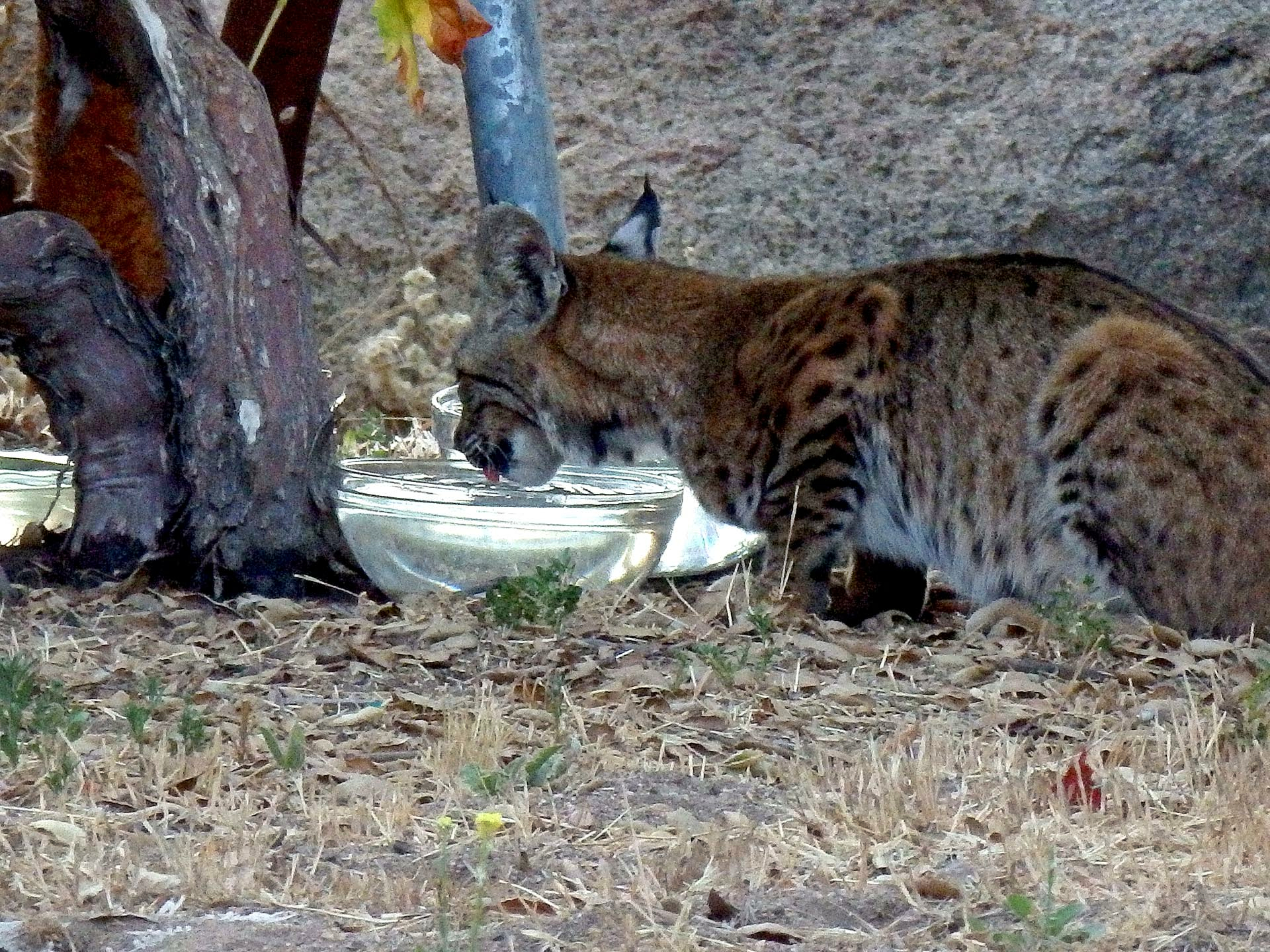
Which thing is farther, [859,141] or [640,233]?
[859,141]

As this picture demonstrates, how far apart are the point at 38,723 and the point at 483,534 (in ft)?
7.67

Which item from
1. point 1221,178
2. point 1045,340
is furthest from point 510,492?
point 1221,178

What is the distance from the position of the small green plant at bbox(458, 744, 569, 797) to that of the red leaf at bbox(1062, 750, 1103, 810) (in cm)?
98

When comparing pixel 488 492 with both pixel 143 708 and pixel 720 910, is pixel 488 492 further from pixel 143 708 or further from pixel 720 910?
pixel 720 910

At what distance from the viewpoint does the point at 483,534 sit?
607 centimetres

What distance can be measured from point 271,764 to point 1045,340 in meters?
2.74

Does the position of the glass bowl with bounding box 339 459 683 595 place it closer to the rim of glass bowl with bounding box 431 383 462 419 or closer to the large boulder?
the rim of glass bowl with bounding box 431 383 462 419

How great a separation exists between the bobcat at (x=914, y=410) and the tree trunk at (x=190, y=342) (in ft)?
2.33

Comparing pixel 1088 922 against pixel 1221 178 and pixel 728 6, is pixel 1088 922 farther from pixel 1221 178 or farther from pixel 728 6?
pixel 728 6

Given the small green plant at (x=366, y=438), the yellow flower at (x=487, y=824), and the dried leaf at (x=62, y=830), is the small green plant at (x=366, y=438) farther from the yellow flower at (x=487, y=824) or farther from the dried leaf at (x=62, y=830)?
the yellow flower at (x=487, y=824)

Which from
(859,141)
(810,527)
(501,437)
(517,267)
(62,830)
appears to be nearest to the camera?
(62,830)

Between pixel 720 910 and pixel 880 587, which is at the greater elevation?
pixel 880 587

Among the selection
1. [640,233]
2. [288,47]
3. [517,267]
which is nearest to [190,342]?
[517,267]

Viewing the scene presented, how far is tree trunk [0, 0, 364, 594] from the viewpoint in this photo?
5527 mm
